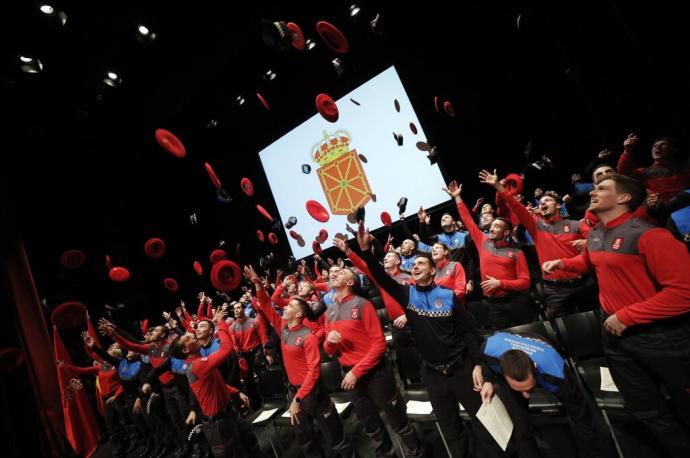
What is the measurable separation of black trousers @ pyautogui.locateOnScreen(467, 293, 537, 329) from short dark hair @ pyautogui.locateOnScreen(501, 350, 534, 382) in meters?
1.77

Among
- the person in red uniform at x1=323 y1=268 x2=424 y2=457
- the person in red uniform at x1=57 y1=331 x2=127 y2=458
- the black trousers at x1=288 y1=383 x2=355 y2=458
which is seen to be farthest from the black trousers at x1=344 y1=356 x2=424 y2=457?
the person in red uniform at x1=57 y1=331 x2=127 y2=458

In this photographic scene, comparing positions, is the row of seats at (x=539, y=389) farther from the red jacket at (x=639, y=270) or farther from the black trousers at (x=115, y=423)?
the black trousers at (x=115, y=423)

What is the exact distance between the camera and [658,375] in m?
1.72

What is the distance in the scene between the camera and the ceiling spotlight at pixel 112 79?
18.9ft

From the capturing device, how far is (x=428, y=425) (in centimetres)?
321

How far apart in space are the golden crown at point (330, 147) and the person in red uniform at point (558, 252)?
17.5ft

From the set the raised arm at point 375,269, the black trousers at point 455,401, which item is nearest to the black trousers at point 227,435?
the black trousers at point 455,401

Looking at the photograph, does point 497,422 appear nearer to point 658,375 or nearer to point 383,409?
point 658,375

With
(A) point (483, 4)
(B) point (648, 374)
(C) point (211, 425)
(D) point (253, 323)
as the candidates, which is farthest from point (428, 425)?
(A) point (483, 4)

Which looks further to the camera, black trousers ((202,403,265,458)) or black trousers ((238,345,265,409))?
black trousers ((238,345,265,409))

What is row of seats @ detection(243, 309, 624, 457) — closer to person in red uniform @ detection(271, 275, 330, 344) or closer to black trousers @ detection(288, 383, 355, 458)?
black trousers @ detection(288, 383, 355, 458)

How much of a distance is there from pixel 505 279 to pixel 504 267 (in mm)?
176

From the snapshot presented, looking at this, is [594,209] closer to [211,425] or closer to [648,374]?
[648,374]

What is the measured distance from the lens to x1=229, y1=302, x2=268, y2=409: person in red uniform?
544 centimetres
